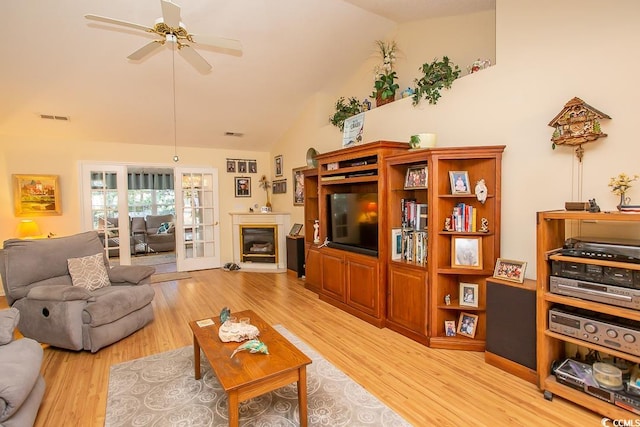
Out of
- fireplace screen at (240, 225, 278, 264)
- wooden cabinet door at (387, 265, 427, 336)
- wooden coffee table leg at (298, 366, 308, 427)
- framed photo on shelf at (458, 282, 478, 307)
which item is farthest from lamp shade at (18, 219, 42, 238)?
framed photo on shelf at (458, 282, 478, 307)

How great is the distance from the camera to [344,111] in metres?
4.50

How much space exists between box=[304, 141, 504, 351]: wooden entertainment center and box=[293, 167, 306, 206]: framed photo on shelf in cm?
190

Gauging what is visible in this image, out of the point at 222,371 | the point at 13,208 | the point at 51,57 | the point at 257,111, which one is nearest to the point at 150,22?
the point at 51,57

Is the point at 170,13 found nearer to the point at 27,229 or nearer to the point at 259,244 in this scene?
the point at 27,229

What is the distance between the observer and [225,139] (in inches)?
239

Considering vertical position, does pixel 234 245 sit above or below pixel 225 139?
below

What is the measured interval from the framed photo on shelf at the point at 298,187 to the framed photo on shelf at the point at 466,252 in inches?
130

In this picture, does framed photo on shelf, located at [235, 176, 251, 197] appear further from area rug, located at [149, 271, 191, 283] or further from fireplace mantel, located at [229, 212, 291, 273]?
Result: area rug, located at [149, 271, 191, 283]

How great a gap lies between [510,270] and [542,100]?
135 centimetres

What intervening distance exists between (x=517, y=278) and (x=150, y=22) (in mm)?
4096

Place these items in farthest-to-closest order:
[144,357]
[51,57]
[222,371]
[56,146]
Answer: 1. [56,146]
2. [51,57]
3. [144,357]
4. [222,371]

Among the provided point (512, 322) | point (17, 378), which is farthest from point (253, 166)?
point (512, 322)

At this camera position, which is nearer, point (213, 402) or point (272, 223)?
point (213, 402)

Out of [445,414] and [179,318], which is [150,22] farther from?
[445,414]
